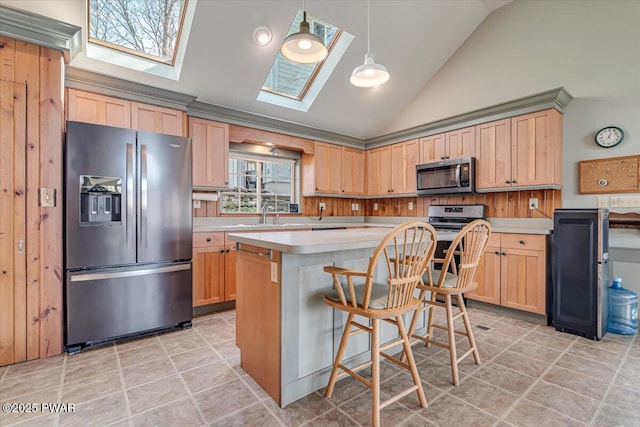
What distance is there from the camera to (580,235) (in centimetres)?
284

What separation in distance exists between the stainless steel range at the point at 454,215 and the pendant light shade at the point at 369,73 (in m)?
2.36

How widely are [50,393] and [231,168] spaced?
9.93ft

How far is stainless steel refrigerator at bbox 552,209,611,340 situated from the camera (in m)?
2.74

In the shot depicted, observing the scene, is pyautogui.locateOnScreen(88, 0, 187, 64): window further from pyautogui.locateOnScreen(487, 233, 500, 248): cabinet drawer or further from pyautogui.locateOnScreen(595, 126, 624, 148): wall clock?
pyautogui.locateOnScreen(595, 126, 624, 148): wall clock

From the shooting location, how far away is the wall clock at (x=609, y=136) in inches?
120

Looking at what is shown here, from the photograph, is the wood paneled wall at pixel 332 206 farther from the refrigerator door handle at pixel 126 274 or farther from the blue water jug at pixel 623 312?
the blue water jug at pixel 623 312

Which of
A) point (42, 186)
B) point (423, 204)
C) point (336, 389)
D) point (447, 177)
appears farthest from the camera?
point (423, 204)

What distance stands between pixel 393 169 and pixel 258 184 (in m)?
2.12

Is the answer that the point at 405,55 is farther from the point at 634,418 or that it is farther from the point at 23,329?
the point at 23,329

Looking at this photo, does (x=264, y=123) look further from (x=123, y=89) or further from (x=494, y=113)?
(x=494, y=113)

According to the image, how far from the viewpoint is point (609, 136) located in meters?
3.11

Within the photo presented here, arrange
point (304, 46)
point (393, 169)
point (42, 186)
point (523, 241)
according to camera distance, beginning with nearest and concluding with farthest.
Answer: point (304, 46)
point (42, 186)
point (523, 241)
point (393, 169)

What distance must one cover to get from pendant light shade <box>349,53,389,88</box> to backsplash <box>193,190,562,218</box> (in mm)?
2417

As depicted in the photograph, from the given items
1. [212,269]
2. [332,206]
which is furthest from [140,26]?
[332,206]
